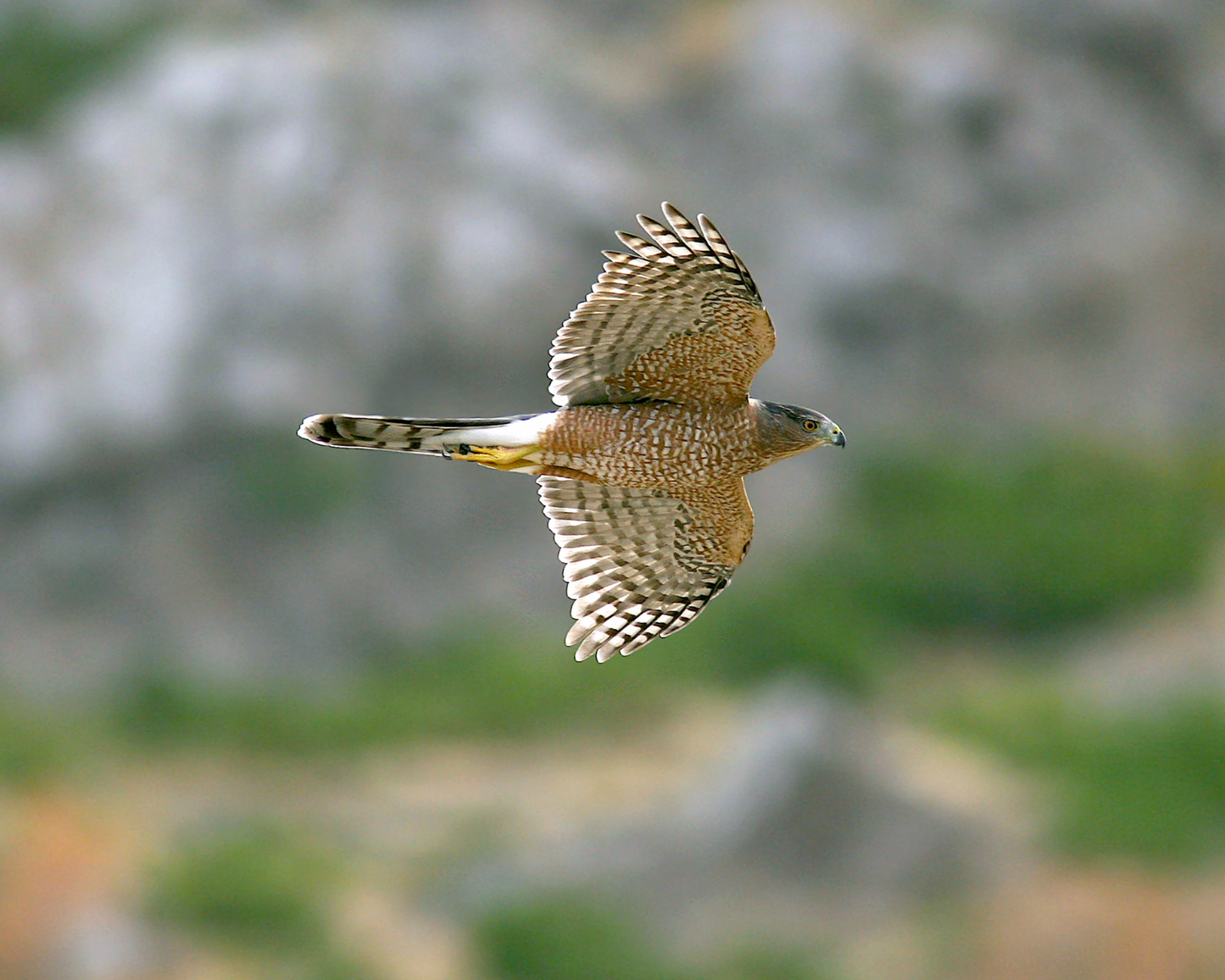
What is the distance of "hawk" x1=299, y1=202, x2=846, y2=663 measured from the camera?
5.17 meters

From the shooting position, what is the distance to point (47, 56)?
19688 mm

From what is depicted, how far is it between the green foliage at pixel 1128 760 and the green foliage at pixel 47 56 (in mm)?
11565

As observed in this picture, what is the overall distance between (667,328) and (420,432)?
81cm

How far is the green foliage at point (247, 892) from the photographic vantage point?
1579cm

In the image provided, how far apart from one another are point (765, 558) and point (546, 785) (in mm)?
4053

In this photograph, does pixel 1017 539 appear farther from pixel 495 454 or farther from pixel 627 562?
pixel 495 454

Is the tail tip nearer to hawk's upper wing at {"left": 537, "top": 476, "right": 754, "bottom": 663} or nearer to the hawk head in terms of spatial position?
hawk's upper wing at {"left": 537, "top": 476, "right": 754, "bottom": 663}

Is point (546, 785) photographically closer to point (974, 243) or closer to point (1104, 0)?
point (974, 243)

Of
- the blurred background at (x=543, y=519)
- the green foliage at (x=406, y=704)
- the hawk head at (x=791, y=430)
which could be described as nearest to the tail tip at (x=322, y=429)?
the hawk head at (x=791, y=430)

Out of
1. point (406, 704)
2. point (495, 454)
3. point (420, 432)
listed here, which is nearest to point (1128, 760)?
point (406, 704)

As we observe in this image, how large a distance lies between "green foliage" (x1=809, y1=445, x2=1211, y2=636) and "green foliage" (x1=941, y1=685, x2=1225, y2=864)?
1.33 m

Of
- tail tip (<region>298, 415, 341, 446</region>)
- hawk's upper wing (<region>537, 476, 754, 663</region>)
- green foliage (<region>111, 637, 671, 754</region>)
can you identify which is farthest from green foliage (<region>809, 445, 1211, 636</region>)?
tail tip (<region>298, 415, 341, 446</region>)

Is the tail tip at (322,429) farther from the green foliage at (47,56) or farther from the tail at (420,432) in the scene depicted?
the green foliage at (47,56)

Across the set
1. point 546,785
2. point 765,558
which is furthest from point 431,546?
point 765,558
